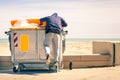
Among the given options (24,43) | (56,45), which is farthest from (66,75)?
(24,43)

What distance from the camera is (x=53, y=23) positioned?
38.4 ft

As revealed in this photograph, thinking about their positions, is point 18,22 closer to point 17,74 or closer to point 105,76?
point 17,74

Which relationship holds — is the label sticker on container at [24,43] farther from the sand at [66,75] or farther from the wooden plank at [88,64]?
the wooden plank at [88,64]

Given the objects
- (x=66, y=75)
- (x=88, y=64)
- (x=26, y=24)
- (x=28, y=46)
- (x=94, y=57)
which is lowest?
(x=66, y=75)

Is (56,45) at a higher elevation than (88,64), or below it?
higher

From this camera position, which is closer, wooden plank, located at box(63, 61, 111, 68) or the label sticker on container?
the label sticker on container

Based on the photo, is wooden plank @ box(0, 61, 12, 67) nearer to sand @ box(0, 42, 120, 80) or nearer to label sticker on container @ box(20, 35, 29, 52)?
sand @ box(0, 42, 120, 80)

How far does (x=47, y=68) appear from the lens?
12.3m

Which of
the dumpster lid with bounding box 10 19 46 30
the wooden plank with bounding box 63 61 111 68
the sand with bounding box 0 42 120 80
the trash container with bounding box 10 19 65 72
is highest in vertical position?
the dumpster lid with bounding box 10 19 46 30

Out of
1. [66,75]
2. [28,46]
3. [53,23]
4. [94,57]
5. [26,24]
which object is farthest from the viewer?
[94,57]

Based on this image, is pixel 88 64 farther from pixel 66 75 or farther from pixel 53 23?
pixel 66 75

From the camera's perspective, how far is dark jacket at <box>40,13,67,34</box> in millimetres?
11570

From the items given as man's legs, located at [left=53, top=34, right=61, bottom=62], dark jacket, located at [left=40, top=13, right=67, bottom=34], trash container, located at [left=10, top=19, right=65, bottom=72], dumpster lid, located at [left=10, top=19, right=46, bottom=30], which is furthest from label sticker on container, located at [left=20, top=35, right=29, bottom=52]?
man's legs, located at [left=53, top=34, right=61, bottom=62]

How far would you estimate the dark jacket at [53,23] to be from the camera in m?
11.6
